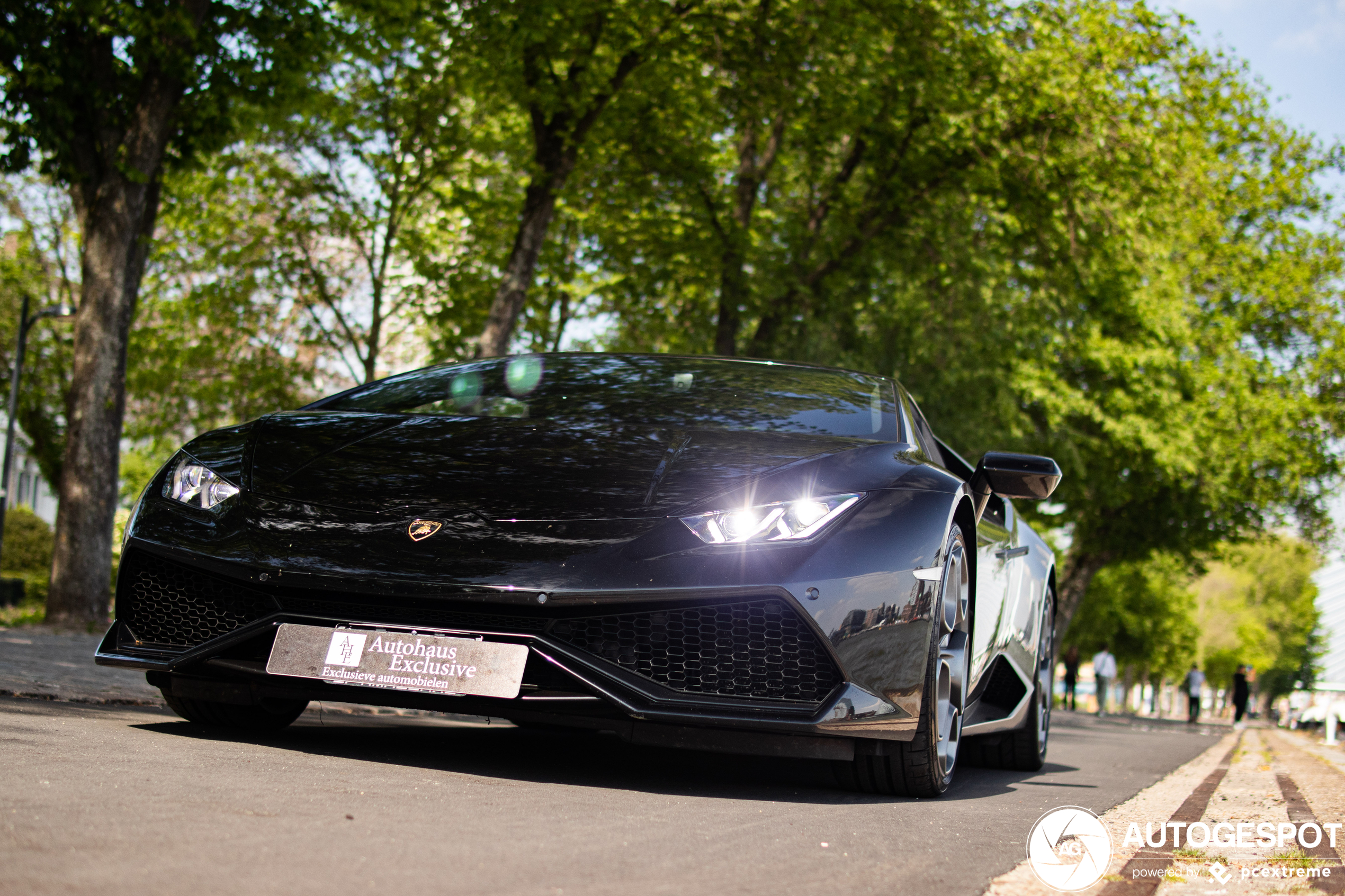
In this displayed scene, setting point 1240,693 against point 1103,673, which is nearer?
point 1240,693

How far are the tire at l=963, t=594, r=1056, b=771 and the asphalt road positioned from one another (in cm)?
118

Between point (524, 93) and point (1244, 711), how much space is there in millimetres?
27251

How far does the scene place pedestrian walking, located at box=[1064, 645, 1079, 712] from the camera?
35438 millimetres

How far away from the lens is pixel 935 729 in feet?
13.4

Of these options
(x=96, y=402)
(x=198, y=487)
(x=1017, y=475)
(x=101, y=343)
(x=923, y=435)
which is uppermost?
(x=101, y=343)

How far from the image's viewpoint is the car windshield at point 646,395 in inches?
178

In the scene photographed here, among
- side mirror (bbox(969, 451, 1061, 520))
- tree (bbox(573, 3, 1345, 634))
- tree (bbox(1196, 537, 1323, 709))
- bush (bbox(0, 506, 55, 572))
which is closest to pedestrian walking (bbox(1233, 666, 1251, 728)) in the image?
tree (bbox(573, 3, 1345, 634))

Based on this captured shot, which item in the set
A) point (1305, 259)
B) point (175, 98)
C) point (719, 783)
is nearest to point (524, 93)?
point (175, 98)

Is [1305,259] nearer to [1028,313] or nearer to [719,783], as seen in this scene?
[1028,313]

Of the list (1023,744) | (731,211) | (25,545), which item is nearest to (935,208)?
(731,211)

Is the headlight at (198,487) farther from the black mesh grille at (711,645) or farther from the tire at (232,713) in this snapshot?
the black mesh grille at (711,645)

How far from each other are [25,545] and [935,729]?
31280 millimetres

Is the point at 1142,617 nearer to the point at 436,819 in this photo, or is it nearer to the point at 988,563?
the point at 988,563

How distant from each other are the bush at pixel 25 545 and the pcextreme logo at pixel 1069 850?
98.9ft
